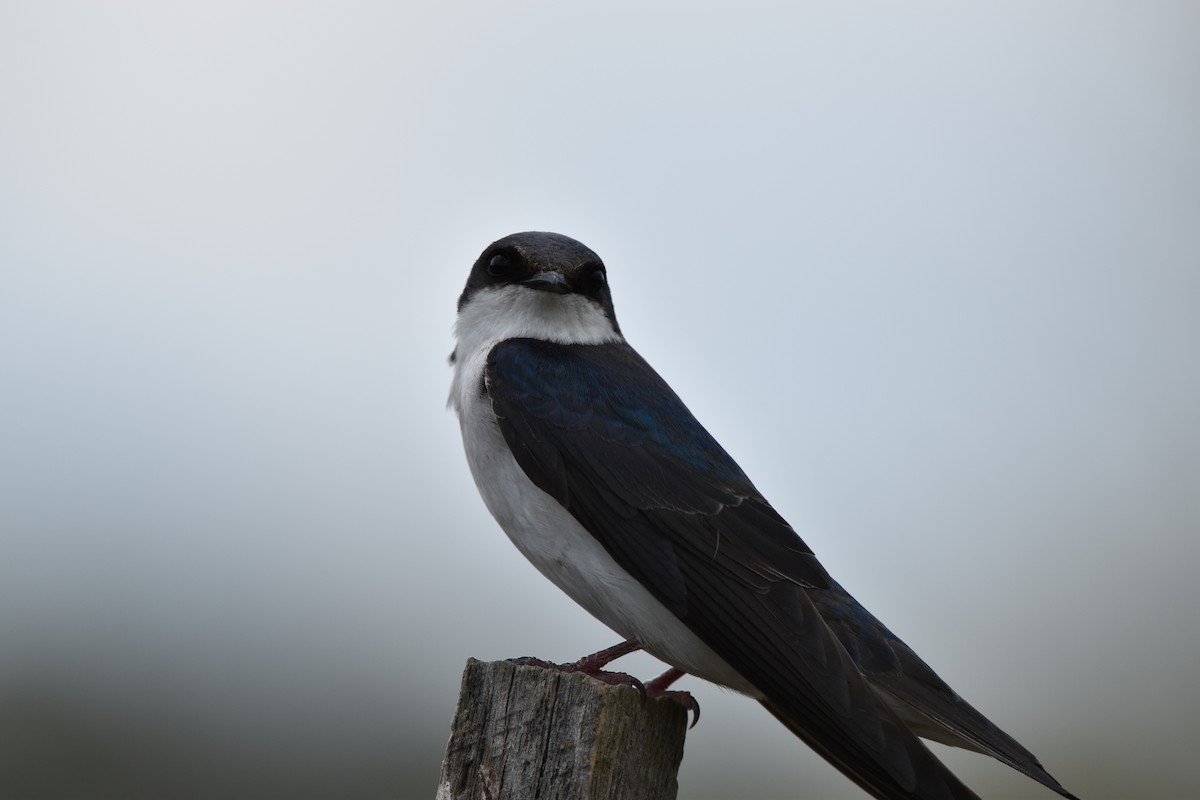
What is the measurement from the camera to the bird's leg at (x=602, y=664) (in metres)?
3.75

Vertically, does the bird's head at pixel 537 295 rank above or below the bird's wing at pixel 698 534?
above

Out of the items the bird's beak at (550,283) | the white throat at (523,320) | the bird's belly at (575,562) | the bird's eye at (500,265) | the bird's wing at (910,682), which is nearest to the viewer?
the bird's wing at (910,682)

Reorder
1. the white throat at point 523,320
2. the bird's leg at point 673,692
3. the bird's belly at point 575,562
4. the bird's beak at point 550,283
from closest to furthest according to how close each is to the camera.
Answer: the bird's leg at point 673,692
the bird's belly at point 575,562
the bird's beak at point 550,283
the white throat at point 523,320

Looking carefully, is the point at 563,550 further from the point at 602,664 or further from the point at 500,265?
the point at 500,265

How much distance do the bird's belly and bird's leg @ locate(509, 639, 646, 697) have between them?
0.06 m

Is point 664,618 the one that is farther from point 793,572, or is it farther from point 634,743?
point 634,743

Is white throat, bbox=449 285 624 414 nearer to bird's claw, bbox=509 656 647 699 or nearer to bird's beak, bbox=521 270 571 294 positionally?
bird's beak, bbox=521 270 571 294

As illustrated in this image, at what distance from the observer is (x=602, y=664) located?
166 inches

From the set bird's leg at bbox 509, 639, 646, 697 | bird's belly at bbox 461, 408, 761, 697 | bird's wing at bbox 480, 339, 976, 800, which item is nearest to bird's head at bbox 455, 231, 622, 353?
bird's wing at bbox 480, 339, 976, 800

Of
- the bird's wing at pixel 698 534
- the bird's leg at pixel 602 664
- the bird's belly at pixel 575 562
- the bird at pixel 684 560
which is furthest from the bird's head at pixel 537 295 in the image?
the bird's leg at pixel 602 664

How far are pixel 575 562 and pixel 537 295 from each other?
1.45 m

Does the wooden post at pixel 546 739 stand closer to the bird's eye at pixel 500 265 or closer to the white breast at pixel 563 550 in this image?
the white breast at pixel 563 550

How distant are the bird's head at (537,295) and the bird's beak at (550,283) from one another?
1 cm

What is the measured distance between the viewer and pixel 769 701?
4098 millimetres
